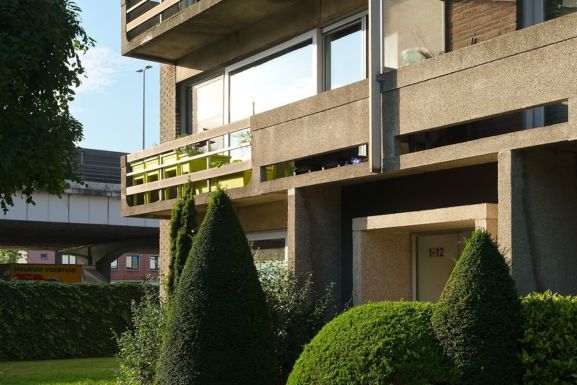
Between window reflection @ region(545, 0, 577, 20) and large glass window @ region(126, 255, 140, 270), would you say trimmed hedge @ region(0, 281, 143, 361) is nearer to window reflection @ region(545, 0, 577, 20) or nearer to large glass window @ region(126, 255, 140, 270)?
window reflection @ region(545, 0, 577, 20)

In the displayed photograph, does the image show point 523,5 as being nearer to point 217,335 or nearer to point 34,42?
point 217,335

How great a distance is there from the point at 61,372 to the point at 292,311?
961cm

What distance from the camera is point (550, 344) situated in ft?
29.9

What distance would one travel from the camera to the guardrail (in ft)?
53.9

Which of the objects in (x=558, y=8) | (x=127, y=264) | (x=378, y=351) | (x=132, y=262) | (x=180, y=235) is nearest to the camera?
(x=378, y=351)

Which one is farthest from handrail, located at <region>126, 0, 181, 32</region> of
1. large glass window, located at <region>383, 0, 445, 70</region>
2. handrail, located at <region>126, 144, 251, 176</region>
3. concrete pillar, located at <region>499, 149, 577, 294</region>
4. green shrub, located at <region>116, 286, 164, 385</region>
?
concrete pillar, located at <region>499, 149, 577, 294</region>

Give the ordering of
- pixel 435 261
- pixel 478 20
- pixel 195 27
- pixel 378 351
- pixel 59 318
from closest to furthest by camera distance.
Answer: pixel 378 351
pixel 478 20
pixel 435 261
pixel 195 27
pixel 59 318

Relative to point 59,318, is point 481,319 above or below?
above

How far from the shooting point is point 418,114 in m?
12.4

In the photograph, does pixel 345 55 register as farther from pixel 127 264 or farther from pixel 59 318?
pixel 127 264

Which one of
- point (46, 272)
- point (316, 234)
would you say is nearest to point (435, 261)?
point (316, 234)

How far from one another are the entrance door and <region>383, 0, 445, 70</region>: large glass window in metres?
2.80

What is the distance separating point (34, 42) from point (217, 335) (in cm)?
939

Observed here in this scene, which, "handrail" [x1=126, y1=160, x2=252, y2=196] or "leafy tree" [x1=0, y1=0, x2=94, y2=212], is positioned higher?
"leafy tree" [x1=0, y1=0, x2=94, y2=212]
